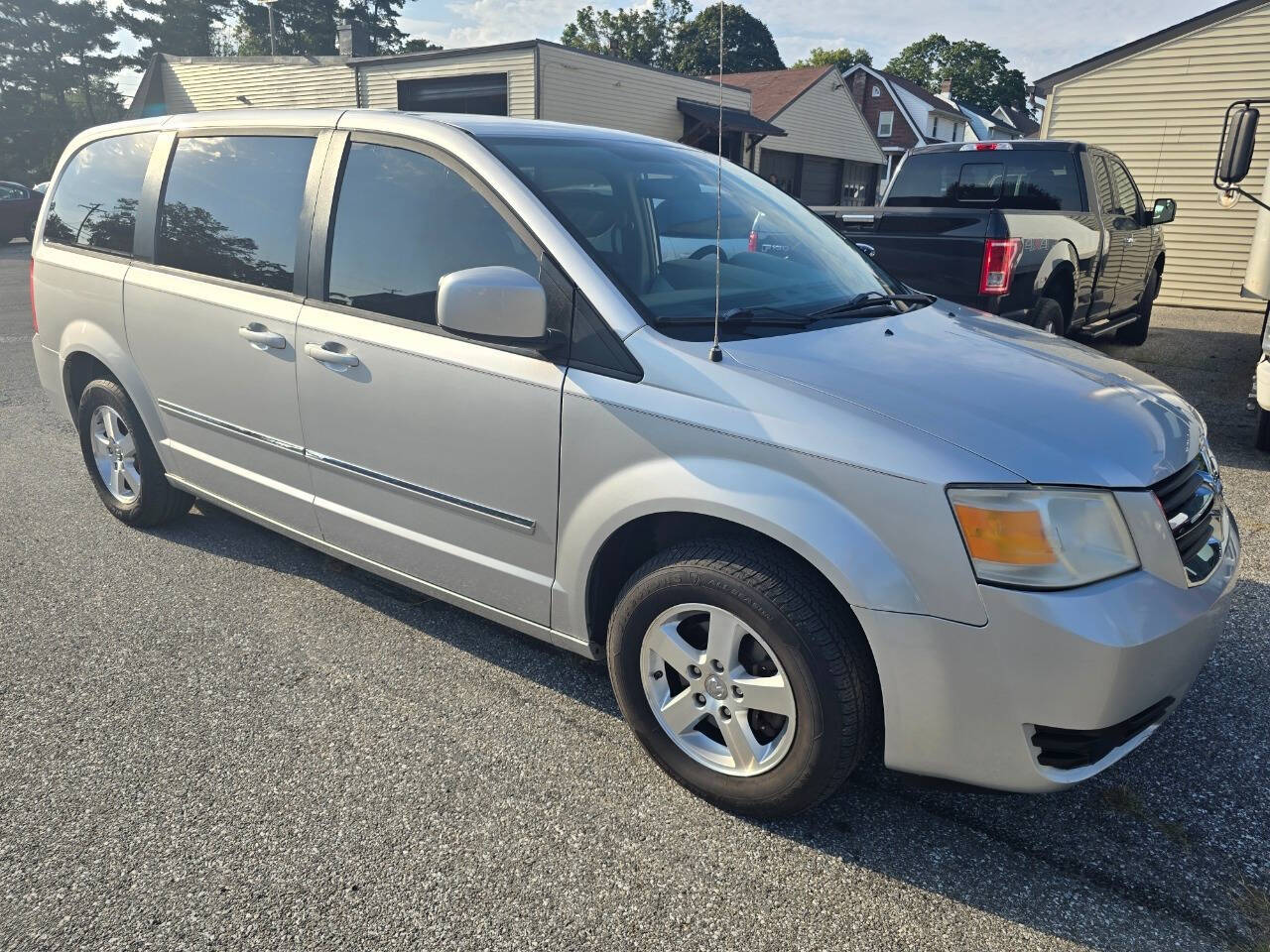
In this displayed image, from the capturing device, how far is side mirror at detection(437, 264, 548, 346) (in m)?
2.50

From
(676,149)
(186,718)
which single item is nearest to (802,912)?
(186,718)

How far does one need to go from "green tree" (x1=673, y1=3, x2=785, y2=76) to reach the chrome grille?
52509mm

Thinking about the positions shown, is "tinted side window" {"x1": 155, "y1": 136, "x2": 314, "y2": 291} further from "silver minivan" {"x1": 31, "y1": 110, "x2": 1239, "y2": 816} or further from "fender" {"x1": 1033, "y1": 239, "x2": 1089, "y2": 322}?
"fender" {"x1": 1033, "y1": 239, "x2": 1089, "y2": 322}

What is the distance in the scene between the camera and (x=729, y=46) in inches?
2574

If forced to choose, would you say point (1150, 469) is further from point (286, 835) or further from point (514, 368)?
point (286, 835)

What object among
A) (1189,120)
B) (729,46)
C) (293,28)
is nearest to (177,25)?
(293,28)

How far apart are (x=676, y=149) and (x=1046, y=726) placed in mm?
2538

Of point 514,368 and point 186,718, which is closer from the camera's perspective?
point 514,368

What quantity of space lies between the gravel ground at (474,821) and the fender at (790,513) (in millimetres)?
568

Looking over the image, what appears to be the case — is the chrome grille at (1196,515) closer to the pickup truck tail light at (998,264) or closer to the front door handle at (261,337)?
the front door handle at (261,337)

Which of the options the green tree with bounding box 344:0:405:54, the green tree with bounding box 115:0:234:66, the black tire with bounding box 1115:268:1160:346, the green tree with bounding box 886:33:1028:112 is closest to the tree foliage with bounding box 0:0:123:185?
the green tree with bounding box 115:0:234:66

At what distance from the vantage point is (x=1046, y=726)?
6.92ft

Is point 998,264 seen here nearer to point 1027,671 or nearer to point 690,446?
point 690,446

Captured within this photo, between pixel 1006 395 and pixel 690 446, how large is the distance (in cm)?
85
